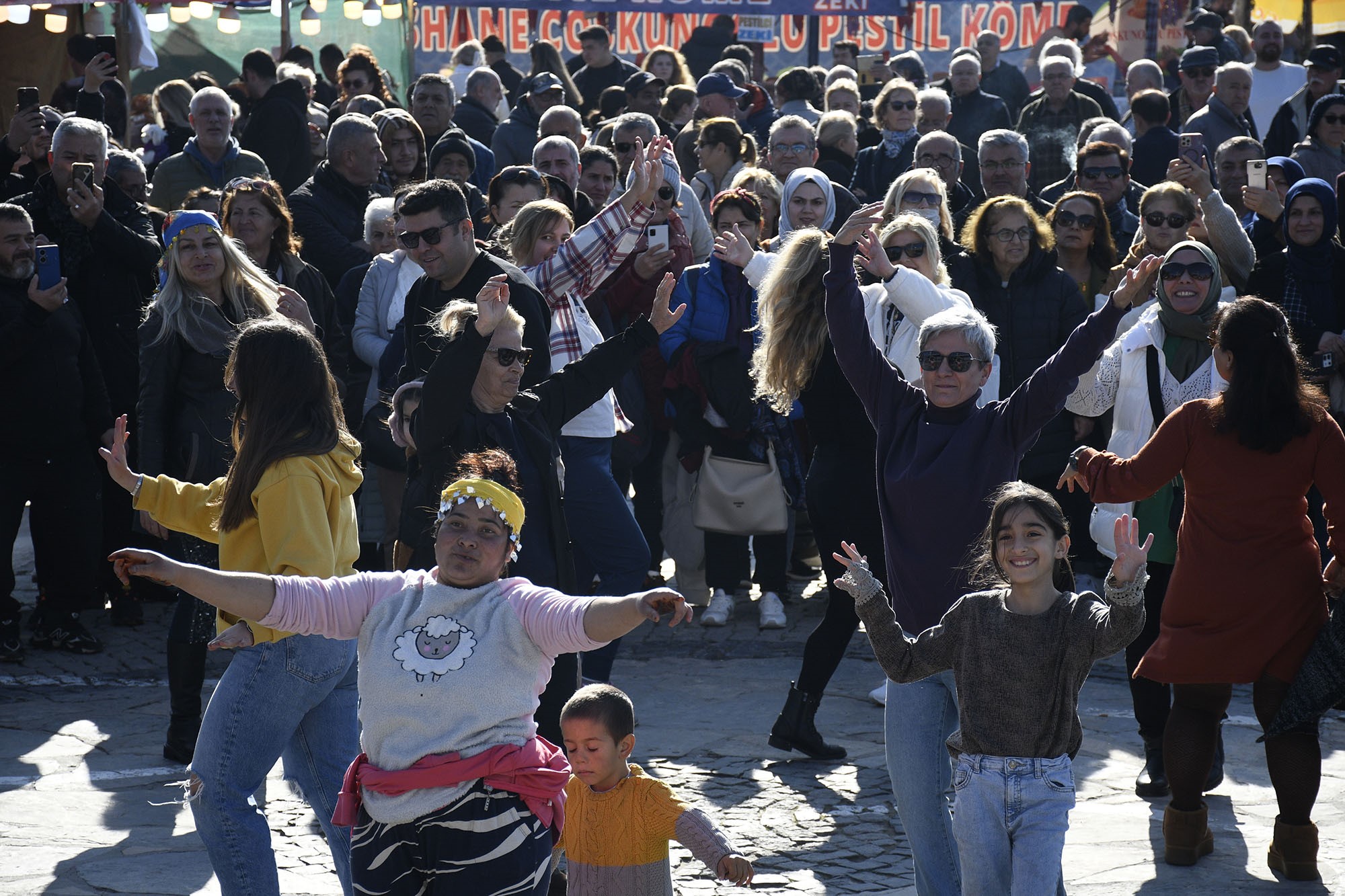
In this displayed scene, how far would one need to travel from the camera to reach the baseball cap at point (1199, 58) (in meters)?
13.0

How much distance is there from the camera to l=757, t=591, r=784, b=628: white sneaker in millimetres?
8461

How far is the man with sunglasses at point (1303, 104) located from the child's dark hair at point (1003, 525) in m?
8.07

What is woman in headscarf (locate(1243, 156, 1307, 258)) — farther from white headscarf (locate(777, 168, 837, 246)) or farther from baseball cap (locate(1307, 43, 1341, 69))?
baseball cap (locate(1307, 43, 1341, 69))

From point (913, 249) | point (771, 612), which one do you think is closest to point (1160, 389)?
point (913, 249)

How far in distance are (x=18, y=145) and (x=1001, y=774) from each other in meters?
7.39

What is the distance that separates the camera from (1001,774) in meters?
4.36

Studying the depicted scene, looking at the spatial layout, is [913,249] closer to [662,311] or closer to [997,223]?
[997,223]

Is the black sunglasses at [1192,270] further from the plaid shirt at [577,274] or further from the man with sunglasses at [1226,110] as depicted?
the man with sunglasses at [1226,110]

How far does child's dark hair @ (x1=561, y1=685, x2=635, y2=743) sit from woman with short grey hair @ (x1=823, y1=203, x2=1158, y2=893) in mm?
846

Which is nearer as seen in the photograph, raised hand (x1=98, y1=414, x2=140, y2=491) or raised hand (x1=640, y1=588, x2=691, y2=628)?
raised hand (x1=640, y1=588, x2=691, y2=628)

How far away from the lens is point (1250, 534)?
211 inches

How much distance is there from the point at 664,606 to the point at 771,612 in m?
4.96

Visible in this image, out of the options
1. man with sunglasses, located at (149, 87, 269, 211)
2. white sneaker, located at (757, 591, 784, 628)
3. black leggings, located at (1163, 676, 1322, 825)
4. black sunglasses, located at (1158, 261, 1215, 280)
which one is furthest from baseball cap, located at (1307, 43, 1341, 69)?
black leggings, located at (1163, 676, 1322, 825)

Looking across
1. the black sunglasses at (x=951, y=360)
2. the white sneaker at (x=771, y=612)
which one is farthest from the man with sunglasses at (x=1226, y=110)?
the black sunglasses at (x=951, y=360)
